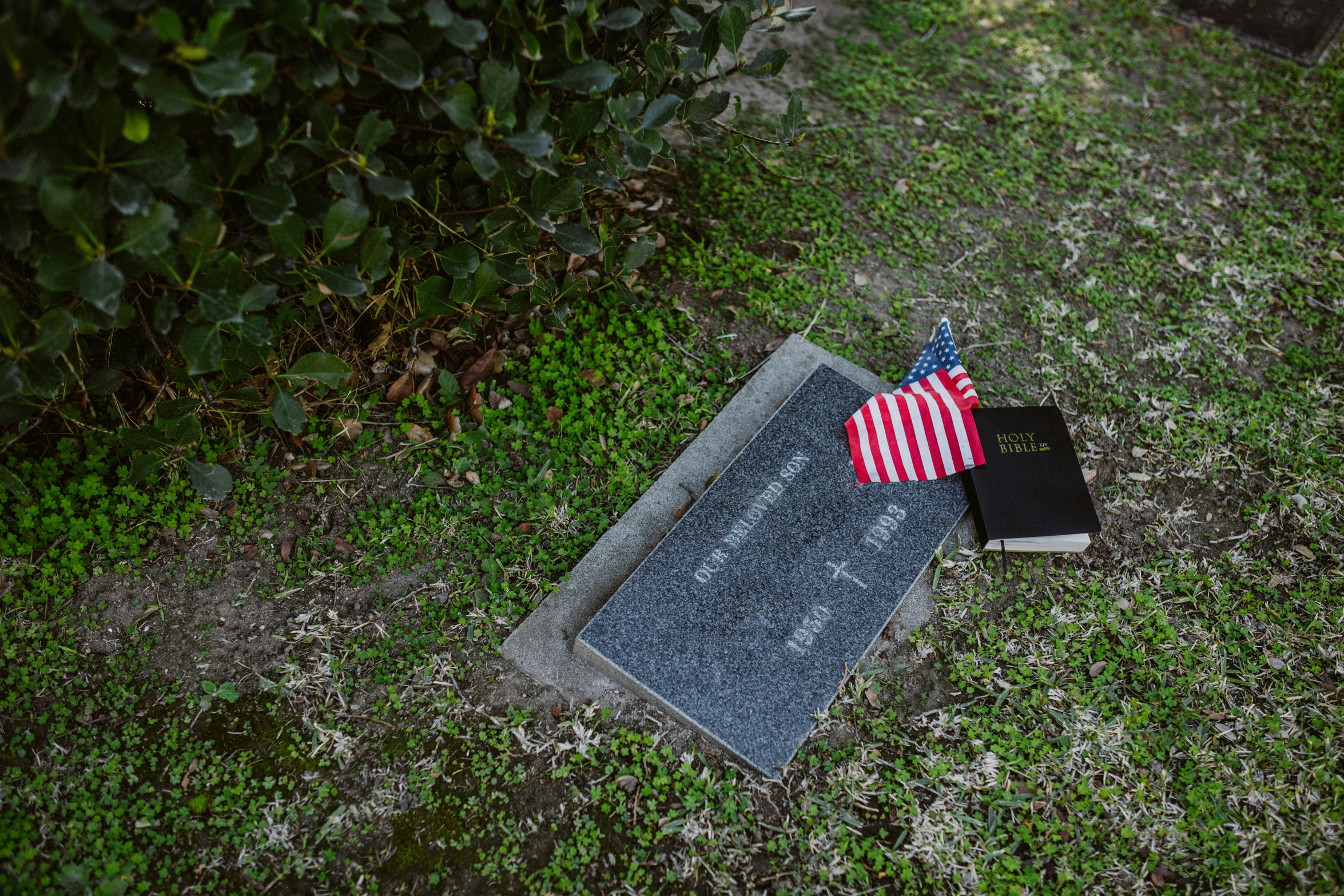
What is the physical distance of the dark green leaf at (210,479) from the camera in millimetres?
2758

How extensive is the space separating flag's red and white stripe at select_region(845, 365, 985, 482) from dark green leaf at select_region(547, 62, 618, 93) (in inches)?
66.8

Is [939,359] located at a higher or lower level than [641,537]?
higher

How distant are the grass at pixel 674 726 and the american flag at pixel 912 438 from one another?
439 millimetres

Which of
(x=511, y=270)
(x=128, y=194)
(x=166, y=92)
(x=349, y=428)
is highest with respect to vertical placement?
(x=166, y=92)

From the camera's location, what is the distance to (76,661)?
2.67m

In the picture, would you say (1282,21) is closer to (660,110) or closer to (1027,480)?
(1027,480)

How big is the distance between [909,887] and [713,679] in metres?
0.93

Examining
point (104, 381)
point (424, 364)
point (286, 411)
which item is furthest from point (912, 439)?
point (104, 381)

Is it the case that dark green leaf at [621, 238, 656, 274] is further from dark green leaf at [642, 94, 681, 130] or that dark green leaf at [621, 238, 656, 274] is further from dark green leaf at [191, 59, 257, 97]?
dark green leaf at [191, 59, 257, 97]

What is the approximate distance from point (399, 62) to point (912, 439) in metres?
2.40

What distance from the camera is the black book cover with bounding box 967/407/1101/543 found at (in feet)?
10.4

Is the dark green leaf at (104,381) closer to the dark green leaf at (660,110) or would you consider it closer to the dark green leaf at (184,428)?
the dark green leaf at (184,428)

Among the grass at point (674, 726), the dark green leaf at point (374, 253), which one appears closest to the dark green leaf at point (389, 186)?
the dark green leaf at point (374, 253)

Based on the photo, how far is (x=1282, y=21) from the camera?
19.5 feet
